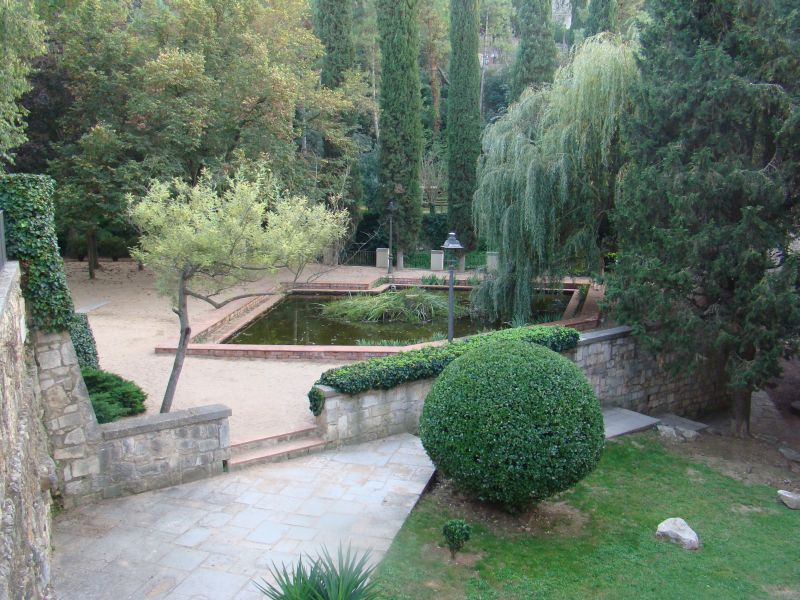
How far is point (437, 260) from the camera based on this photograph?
2366 cm

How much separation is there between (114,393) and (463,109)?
17.5 meters

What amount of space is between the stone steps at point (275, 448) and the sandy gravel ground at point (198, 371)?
14cm

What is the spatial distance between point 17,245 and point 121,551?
122 inches

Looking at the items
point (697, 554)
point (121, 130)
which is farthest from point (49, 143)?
point (697, 554)

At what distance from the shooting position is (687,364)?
32.3 feet

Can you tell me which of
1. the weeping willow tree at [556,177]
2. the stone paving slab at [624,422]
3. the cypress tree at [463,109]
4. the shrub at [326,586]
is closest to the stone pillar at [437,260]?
the cypress tree at [463,109]

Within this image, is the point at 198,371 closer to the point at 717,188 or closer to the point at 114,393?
the point at 114,393

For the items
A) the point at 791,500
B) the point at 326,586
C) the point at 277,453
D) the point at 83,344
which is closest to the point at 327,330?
the point at 83,344

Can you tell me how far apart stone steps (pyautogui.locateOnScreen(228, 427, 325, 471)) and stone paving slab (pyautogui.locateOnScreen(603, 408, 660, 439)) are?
431 centimetres

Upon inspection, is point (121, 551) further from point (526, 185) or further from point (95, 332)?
point (526, 185)

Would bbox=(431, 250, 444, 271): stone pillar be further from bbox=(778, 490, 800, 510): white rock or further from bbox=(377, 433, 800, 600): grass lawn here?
bbox=(778, 490, 800, 510): white rock

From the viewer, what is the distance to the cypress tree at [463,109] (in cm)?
2281

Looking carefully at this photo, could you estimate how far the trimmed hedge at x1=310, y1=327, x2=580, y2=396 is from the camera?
8.30 meters

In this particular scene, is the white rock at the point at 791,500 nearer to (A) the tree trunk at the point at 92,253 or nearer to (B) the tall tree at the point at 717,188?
(B) the tall tree at the point at 717,188
